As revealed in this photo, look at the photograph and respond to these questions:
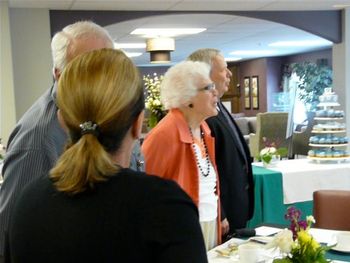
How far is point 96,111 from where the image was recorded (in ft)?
3.04

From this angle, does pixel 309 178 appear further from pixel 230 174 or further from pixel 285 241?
pixel 285 241

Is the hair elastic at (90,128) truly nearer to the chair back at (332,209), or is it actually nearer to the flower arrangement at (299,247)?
the flower arrangement at (299,247)

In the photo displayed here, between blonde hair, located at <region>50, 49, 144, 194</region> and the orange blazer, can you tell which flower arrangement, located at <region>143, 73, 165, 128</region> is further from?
blonde hair, located at <region>50, 49, 144, 194</region>

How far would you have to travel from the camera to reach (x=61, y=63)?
62.9 inches

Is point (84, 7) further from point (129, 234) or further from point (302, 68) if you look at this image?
point (302, 68)

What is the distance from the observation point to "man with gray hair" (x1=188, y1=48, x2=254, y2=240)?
8.74 ft

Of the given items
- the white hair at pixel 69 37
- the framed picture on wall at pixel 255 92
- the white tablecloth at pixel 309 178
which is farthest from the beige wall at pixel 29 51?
the framed picture on wall at pixel 255 92

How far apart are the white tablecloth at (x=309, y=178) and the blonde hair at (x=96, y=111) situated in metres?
3.03

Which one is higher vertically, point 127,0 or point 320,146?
point 127,0

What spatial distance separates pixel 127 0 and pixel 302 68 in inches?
338

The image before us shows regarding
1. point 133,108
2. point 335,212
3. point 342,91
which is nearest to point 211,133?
point 335,212

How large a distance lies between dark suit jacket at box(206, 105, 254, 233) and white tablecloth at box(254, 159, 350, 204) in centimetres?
116

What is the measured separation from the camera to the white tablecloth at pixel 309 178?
3.82 metres

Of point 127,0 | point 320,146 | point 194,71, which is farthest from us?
point 127,0
